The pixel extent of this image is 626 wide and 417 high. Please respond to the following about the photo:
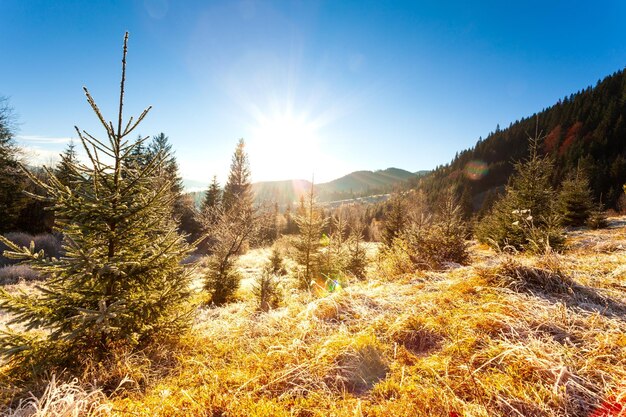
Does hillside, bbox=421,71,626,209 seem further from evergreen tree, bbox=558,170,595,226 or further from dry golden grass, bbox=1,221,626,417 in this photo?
dry golden grass, bbox=1,221,626,417

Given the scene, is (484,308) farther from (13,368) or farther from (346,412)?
(13,368)

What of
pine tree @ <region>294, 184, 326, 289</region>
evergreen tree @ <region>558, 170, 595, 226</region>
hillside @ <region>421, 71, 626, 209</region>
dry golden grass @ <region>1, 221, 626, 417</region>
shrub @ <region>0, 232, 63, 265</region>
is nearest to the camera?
dry golden grass @ <region>1, 221, 626, 417</region>

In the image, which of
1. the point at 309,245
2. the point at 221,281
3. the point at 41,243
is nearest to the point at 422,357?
the point at 221,281

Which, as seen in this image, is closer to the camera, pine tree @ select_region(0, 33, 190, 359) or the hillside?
pine tree @ select_region(0, 33, 190, 359)

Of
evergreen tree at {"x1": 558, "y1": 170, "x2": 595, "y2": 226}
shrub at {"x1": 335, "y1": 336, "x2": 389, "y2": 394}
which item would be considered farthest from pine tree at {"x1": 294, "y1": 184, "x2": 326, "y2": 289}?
evergreen tree at {"x1": 558, "y1": 170, "x2": 595, "y2": 226}

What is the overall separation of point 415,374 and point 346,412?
0.63 metres

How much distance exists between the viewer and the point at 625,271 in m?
3.31

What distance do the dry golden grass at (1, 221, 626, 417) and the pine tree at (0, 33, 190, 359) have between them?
2.35ft

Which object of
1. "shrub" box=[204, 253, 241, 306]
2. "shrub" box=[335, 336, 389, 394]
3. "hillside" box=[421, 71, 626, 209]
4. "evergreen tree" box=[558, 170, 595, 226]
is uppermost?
"hillside" box=[421, 71, 626, 209]

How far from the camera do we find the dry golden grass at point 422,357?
1542 mm

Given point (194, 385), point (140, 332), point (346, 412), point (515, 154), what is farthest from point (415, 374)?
point (515, 154)

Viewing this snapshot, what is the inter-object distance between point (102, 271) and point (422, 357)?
10.7 ft

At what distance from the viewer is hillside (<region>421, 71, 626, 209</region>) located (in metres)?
49.4

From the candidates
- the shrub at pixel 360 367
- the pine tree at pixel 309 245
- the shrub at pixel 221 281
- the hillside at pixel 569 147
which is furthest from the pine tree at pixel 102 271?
the hillside at pixel 569 147
